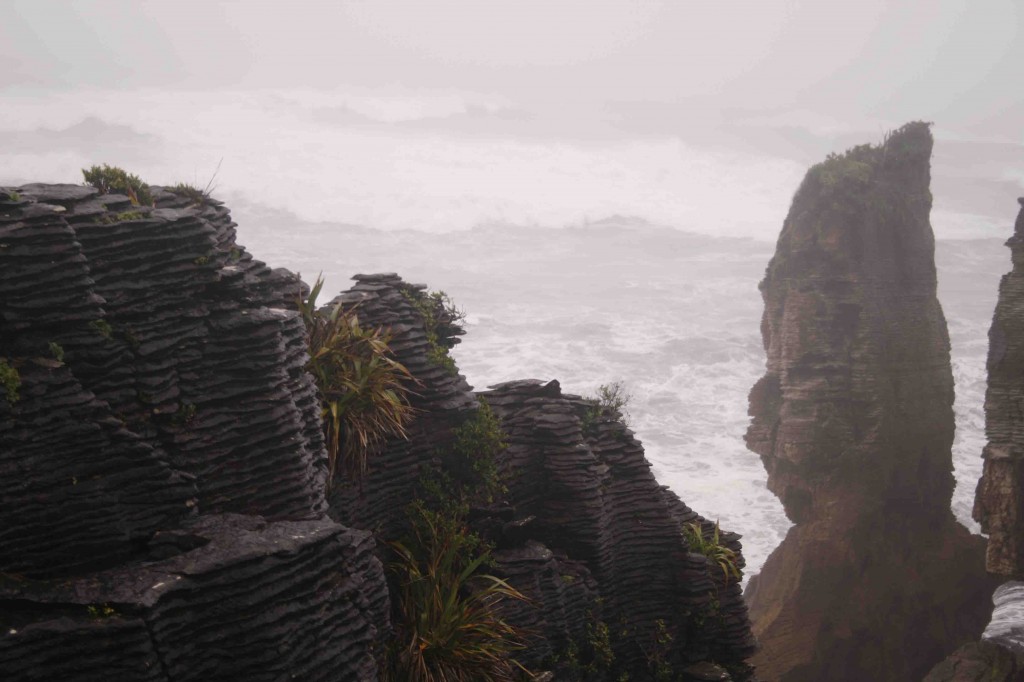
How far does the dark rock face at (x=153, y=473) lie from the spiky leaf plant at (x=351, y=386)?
1348 mm

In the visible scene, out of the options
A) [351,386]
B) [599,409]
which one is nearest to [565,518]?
[599,409]

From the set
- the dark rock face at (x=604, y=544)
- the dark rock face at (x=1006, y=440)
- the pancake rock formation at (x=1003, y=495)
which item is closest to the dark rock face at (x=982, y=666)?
the pancake rock formation at (x=1003, y=495)

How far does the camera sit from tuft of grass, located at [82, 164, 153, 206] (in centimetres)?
839

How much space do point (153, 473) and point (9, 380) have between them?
1.42m

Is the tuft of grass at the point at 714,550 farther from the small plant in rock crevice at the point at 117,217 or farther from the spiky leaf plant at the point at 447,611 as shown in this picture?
the small plant in rock crevice at the point at 117,217

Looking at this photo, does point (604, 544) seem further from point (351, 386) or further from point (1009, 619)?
point (1009, 619)

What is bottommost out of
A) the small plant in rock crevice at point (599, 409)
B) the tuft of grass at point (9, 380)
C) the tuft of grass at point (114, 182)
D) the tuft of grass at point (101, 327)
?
the small plant in rock crevice at point (599, 409)

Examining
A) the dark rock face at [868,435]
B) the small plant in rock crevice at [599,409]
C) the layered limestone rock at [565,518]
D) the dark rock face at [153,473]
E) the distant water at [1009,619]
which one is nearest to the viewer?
the dark rock face at [153,473]

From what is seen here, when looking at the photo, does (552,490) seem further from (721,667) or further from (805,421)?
(805,421)

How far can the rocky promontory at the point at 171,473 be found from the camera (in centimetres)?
630

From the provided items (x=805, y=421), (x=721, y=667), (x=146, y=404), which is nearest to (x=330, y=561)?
(x=146, y=404)

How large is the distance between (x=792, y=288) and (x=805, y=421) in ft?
13.3

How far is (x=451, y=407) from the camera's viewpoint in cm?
1127

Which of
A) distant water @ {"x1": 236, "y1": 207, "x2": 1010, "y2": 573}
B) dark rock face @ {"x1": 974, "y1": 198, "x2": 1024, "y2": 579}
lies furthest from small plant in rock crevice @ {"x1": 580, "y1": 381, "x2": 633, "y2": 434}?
distant water @ {"x1": 236, "y1": 207, "x2": 1010, "y2": 573}
